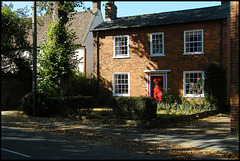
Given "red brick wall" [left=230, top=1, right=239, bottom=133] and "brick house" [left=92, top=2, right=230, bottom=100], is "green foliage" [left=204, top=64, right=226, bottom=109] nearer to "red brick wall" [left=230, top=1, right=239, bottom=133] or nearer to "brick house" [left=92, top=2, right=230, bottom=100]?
"brick house" [left=92, top=2, right=230, bottom=100]

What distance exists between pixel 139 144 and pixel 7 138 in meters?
4.46

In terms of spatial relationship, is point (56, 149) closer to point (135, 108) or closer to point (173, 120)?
point (135, 108)

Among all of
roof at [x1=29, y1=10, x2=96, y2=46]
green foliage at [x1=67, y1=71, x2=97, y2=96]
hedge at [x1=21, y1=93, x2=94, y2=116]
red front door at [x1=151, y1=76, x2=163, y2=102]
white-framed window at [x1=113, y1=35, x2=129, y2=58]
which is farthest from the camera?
roof at [x1=29, y1=10, x2=96, y2=46]

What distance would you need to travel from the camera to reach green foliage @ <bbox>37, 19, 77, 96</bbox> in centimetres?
1684

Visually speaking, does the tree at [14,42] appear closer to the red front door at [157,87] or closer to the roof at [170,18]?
the roof at [170,18]

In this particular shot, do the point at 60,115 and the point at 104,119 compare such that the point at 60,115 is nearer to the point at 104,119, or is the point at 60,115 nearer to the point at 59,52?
the point at 104,119

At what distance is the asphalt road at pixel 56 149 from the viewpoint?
22.4 feet

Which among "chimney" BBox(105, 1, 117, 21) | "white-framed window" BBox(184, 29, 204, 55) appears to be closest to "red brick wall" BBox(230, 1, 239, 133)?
"white-framed window" BBox(184, 29, 204, 55)

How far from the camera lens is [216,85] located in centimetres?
1808

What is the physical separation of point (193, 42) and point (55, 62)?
10.1m

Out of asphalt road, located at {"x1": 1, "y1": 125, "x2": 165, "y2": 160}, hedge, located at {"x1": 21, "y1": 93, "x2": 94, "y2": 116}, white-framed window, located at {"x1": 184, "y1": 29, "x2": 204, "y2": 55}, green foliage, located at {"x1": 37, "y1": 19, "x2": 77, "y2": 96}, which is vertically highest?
white-framed window, located at {"x1": 184, "y1": 29, "x2": 204, "y2": 55}

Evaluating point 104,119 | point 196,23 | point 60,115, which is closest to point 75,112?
point 60,115

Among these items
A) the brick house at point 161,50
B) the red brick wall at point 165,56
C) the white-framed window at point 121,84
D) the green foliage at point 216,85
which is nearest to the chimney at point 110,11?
the brick house at point 161,50

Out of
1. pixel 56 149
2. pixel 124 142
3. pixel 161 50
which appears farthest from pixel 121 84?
pixel 56 149
